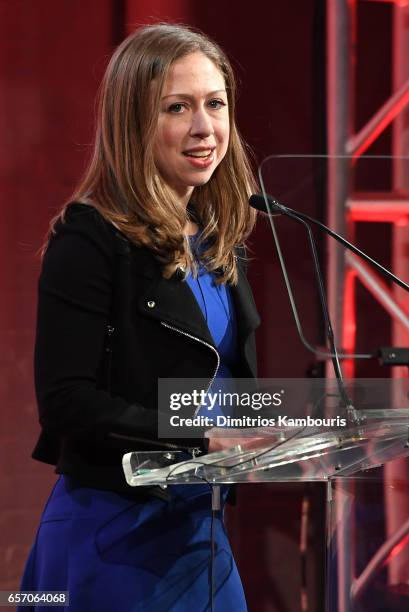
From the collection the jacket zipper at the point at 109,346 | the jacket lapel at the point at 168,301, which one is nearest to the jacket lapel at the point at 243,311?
the jacket lapel at the point at 168,301

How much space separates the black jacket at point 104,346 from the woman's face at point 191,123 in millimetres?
167

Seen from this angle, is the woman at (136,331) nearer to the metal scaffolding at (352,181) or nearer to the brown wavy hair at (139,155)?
the brown wavy hair at (139,155)

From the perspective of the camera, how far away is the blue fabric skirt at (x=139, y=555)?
133cm

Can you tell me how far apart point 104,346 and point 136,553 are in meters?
0.30

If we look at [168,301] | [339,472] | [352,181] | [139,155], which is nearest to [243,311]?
[168,301]

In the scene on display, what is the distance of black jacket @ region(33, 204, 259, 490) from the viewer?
132 centimetres

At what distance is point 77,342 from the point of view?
1330mm

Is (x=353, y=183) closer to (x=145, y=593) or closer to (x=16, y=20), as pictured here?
(x=16, y=20)

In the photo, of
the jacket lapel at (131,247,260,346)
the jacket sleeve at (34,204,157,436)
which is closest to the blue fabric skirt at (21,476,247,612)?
the jacket sleeve at (34,204,157,436)

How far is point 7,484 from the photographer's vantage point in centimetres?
256

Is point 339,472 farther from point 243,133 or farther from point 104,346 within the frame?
point 243,133

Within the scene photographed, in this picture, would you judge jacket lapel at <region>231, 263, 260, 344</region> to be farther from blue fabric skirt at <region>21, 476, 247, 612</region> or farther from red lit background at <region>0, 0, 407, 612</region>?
red lit background at <region>0, 0, 407, 612</region>

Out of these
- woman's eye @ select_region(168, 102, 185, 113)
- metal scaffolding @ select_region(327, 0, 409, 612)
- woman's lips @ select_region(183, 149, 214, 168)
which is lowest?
woman's lips @ select_region(183, 149, 214, 168)

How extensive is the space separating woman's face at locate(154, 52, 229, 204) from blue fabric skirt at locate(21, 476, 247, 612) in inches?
19.7
